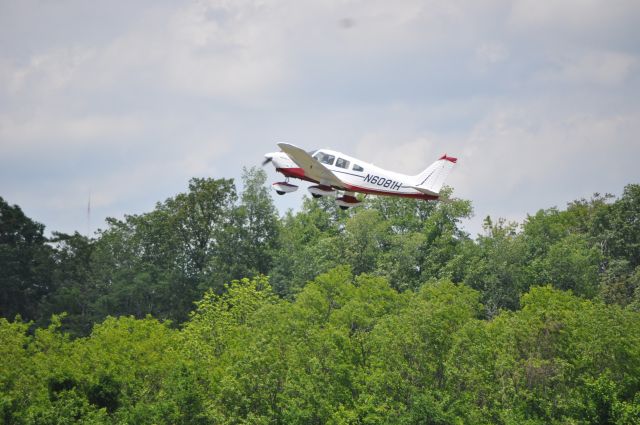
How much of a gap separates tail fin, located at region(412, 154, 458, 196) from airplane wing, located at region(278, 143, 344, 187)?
4088 mm

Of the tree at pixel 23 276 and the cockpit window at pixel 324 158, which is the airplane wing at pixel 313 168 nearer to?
the cockpit window at pixel 324 158

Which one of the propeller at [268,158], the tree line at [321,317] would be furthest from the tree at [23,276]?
the propeller at [268,158]

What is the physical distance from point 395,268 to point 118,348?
29198mm

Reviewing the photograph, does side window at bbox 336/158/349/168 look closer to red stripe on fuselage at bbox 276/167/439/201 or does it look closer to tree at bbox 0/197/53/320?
red stripe on fuselage at bbox 276/167/439/201

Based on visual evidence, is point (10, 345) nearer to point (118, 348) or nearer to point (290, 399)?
point (118, 348)

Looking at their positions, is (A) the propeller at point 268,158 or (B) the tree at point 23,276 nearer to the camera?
(A) the propeller at point 268,158

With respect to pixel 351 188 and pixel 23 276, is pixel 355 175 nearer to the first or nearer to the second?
pixel 351 188

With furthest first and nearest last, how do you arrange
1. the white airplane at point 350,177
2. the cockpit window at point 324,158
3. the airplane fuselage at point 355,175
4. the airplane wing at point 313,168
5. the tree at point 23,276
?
1. the tree at point 23,276
2. the cockpit window at point 324,158
3. the airplane fuselage at point 355,175
4. the white airplane at point 350,177
5. the airplane wing at point 313,168

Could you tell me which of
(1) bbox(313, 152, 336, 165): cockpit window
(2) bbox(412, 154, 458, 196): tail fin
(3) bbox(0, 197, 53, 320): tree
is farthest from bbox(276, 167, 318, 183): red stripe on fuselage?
(3) bbox(0, 197, 53, 320): tree

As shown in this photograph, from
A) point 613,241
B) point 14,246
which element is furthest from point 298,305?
point 14,246

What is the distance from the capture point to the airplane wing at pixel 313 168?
51031 millimetres

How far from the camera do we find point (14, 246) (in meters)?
107

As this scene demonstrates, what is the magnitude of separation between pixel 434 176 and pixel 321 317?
44.2 ft

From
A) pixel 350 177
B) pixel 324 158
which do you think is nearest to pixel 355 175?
pixel 350 177
